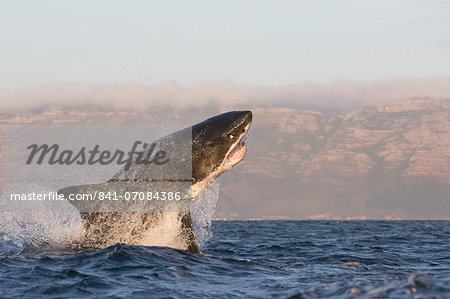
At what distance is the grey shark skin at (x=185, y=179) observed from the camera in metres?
13.8

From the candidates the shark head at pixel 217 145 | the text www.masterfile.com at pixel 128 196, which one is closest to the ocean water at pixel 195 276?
the text www.masterfile.com at pixel 128 196

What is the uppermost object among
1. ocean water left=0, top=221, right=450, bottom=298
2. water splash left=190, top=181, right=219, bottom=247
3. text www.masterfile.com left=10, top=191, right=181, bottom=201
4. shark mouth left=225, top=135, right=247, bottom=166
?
shark mouth left=225, top=135, right=247, bottom=166

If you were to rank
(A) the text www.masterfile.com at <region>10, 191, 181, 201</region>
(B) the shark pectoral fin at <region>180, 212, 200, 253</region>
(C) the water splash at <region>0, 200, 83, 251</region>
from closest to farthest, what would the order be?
(A) the text www.masterfile.com at <region>10, 191, 181, 201</region>
(B) the shark pectoral fin at <region>180, 212, 200, 253</region>
(C) the water splash at <region>0, 200, 83, 251</region>

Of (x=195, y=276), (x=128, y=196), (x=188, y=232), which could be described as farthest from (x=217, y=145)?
(x=195, y=276)

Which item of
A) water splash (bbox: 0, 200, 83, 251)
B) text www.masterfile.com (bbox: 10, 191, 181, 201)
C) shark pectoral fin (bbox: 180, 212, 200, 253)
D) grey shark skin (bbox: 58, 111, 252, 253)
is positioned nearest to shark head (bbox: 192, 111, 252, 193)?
grey shark skin (bbox: 58, 111, 252, 253)

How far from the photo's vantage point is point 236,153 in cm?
1405

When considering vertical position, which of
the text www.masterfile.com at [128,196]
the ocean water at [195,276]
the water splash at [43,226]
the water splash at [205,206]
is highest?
the text www.masterfile.com at [128,196]

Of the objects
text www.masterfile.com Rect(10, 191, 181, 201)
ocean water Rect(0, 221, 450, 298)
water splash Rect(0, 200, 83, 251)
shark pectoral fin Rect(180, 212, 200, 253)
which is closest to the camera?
ocean water Rect(0, 221, 450, 298)

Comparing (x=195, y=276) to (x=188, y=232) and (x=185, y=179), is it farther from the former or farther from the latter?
(x=185, y=179)

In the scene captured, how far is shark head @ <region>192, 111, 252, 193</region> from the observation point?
13.8 meters

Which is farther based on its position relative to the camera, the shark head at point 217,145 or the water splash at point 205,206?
the water splash at point 205,206

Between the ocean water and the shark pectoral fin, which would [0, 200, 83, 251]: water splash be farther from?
the shark pectoral fin

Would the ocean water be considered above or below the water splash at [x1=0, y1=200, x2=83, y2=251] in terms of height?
below

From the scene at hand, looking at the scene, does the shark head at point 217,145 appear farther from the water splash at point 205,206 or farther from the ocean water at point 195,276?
the ocean water at point 195,276
